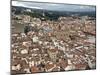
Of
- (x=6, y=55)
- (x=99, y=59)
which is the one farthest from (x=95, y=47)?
(x=6, y=55)

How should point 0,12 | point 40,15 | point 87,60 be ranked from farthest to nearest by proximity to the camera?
point 87,60 → point 40,15 → point 0,12

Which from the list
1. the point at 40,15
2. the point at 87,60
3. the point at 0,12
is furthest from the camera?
the point at 87,60

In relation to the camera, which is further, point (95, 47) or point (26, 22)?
point (95, 47)

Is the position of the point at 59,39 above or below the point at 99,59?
above

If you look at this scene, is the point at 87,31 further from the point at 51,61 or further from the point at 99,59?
the point at 51,61

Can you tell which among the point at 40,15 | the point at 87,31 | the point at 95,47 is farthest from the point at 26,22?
the point at 95,47

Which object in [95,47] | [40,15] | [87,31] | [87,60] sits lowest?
[87,60]

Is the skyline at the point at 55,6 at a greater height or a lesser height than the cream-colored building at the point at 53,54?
greater

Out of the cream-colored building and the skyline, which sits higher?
the skyline

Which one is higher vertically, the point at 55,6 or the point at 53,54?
the point at 55,6
